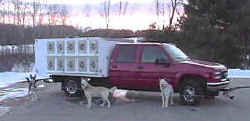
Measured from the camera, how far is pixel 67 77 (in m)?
13.6

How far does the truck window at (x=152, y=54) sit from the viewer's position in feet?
39.6

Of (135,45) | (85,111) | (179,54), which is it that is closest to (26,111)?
(85,111)

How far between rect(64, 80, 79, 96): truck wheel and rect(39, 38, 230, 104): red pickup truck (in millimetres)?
23

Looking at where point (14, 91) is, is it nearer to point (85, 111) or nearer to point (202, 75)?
point (85, 111)

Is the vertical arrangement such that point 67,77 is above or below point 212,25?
below

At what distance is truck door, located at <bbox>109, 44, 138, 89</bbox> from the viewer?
1247cm

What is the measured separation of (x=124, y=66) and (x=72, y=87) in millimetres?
2108

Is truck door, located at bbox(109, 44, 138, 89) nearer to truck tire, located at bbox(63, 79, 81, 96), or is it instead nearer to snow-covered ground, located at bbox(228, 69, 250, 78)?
truck tire, located at bbox(63, 79, 81, 96)

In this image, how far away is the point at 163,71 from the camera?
1190 cm

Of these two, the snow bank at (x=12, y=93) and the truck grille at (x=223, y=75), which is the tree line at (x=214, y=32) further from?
the truck grille at (x=223, y=75)

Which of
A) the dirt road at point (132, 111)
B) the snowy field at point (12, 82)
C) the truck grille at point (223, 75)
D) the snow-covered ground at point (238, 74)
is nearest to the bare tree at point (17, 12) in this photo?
the snowy field at point (12, 82)

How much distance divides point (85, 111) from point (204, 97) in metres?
3.68

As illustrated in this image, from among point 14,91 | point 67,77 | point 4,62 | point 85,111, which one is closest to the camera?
point 85,111

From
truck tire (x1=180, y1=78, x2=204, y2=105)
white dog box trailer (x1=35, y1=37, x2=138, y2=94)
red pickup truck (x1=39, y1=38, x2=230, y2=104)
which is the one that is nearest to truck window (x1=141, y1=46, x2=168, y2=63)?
red pickup truck (x1=39, y1=38, x2=230, y2=104)
